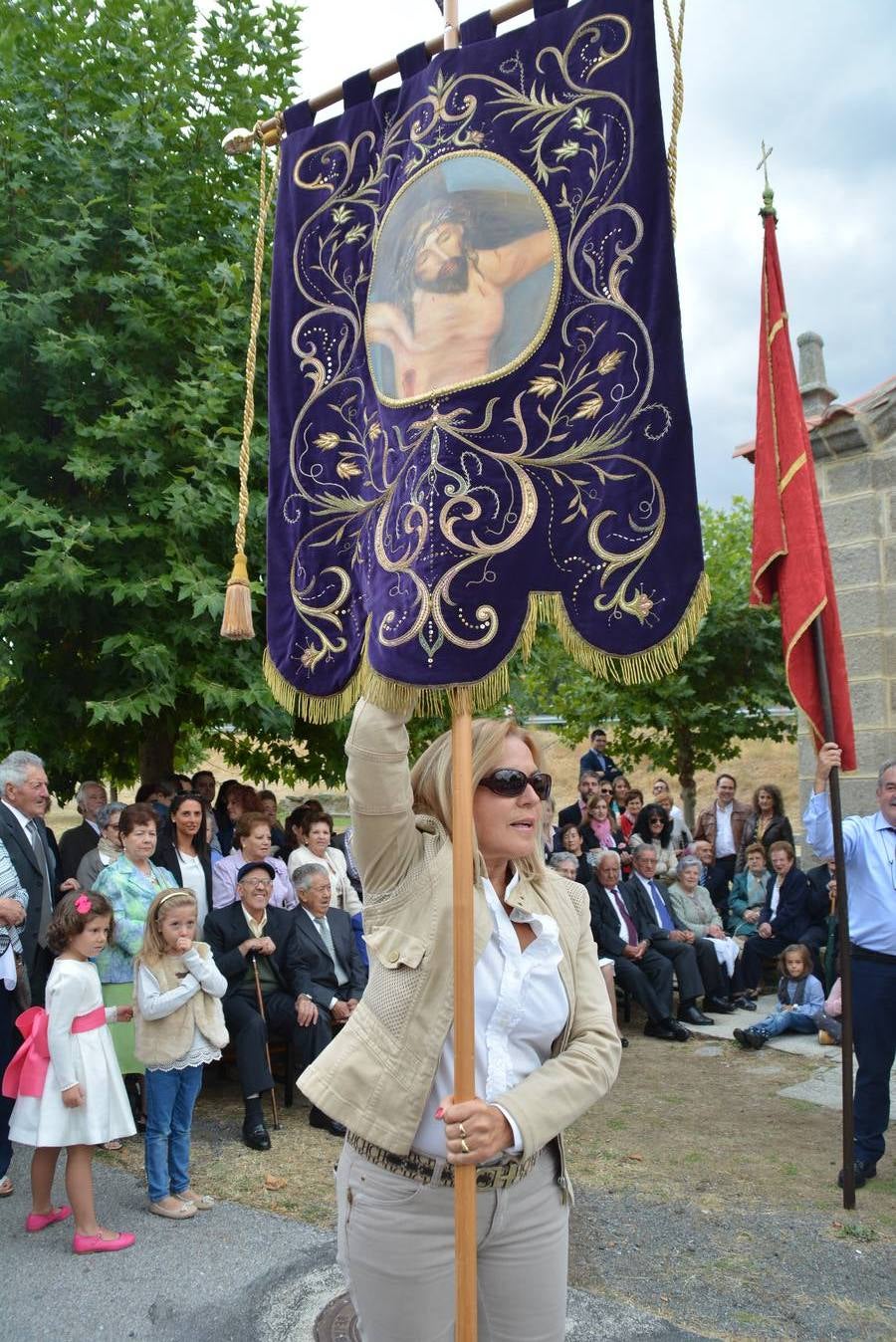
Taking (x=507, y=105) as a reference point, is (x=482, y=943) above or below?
below

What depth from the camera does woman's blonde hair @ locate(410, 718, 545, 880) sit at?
2.48 m

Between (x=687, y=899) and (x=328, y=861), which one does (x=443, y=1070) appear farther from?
(x=687, y=899)

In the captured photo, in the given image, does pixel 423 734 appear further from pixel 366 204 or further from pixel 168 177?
pixel 366 204

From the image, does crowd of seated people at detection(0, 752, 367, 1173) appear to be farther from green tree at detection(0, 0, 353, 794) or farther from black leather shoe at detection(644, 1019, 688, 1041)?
black leather shoe at detection(644, 1019, 688, 1041)

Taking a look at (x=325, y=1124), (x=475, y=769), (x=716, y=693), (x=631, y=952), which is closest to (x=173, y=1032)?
(x=325, y=1124)

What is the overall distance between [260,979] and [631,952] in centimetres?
363

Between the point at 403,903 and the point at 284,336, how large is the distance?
1680 millimetres

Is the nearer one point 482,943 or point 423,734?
point 482,943

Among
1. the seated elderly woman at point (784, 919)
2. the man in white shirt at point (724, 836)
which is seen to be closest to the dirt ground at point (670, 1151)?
the seated elderly woman at point (784, 919)

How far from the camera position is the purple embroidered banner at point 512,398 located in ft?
8.38

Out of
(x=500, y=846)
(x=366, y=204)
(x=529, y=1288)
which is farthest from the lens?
(x=366, y=204)

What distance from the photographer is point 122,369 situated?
318 inches

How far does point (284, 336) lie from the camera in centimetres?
311

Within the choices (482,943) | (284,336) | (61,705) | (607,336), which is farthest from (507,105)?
(61,705)
